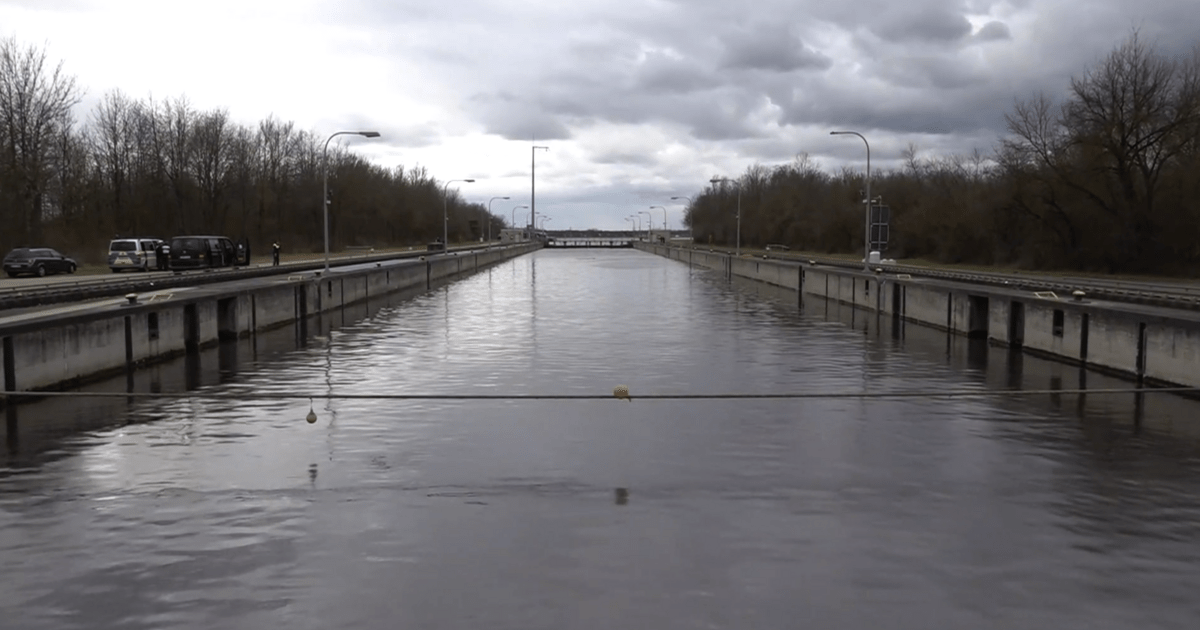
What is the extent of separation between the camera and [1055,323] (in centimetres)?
2520

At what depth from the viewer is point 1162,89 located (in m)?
63.8

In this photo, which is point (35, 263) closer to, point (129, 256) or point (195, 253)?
point (129, 256)

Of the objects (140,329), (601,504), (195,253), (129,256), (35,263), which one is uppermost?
(195,253)

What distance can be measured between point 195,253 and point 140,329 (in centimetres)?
4009

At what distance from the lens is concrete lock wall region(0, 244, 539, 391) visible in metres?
18.1

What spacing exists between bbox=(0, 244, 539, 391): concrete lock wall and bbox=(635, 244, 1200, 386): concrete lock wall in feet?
69.7

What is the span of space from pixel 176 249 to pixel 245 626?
2268 inches

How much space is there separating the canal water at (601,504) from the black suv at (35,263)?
37.9 meters

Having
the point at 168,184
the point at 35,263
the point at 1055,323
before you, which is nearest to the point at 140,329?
the point at 1055,323

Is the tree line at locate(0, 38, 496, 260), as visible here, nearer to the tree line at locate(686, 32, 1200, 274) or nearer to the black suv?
the black suv

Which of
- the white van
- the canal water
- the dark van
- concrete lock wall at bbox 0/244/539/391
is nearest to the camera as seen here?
the canal water

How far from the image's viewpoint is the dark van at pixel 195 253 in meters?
60.1

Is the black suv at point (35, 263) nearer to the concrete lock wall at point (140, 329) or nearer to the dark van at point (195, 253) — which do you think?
the dark van at point (195, 253)

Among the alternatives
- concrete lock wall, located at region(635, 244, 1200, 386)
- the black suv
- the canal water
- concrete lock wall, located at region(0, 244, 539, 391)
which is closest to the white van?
the black suv
